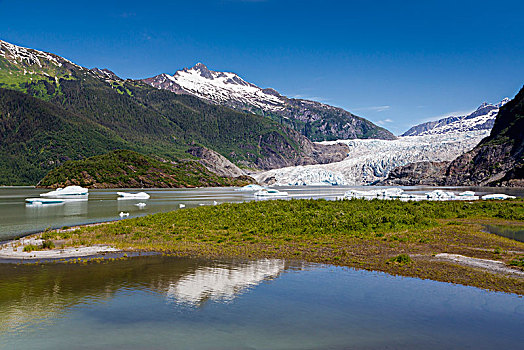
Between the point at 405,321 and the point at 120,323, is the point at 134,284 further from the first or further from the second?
the point at 405,321

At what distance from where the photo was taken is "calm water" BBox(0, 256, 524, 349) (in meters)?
10.8

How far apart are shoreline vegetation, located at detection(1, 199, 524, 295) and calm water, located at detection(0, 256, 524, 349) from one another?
8.78 feet

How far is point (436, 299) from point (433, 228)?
69.8 ft

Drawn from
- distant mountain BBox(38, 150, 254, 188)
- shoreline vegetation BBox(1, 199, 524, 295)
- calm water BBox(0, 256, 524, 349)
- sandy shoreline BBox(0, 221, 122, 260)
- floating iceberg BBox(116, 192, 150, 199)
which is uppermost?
distant mountain BBox(38, 150, 254, 188)

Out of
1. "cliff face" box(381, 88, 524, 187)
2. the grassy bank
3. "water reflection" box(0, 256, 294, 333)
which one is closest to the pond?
the grassy bank

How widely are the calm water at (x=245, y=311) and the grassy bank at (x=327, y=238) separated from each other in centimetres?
247

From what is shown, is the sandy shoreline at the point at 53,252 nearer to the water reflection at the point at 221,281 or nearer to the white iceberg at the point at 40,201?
the water reflection at the point at 221,281

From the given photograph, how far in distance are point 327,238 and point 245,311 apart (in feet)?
51.4

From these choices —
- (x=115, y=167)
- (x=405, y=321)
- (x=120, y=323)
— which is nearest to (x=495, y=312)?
(x=405, y=321)

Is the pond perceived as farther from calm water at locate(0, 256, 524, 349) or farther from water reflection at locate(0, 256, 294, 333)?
water reflection at locate(0, 256, 294, 333)

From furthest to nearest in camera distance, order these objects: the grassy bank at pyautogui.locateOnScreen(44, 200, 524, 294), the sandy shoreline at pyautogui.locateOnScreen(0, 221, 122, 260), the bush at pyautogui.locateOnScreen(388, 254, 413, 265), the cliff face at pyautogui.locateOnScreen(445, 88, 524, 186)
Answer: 1. the cliff face at pyautogui.locateOnScreen(445, 88, 524, 186)
2. the sandy shoreline at pyautogui.locateOnScreen(0, 221, 122, 260)
3. the bush at pyautogui.locateOnScreen(388, 254, 413, 265)
4. the grassy bank at pyautogui.locateOnScreen(44, 200, 524, 294)

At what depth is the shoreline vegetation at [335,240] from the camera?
61.8 feet

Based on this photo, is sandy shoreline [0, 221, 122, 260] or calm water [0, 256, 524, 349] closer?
calm water [0, 256, 524, 349]

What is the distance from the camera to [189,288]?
1570cm
